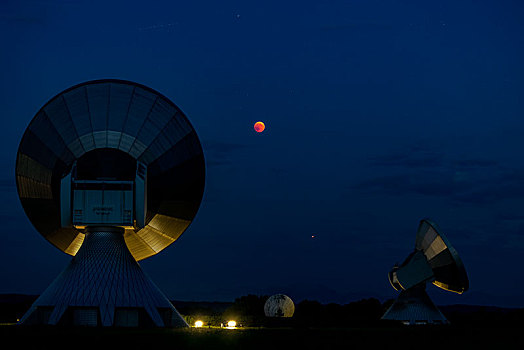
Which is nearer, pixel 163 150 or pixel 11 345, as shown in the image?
pixel 11 345

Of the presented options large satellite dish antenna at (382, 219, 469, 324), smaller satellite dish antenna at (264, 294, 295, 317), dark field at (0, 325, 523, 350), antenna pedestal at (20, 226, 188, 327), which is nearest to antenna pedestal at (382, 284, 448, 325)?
large satellite dish antenna at (382, 219, 469, 324)

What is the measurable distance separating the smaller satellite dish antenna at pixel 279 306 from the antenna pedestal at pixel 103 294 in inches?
1156

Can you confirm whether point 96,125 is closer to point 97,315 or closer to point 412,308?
point 97,315

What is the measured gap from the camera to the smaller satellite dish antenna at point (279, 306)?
71.3 meters

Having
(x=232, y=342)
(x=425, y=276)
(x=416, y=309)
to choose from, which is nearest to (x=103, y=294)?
(x=232, y=342)

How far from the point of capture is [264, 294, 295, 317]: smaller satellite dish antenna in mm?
71312

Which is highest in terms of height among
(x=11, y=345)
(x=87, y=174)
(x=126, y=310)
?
(x=87, y=174)

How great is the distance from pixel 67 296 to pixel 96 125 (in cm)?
1029

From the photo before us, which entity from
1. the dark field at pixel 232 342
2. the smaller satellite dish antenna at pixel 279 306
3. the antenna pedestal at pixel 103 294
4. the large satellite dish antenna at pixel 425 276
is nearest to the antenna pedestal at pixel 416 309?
the large satellite dish antenna at pixel 425 276

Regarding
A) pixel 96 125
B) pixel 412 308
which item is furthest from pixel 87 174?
pixel 412 308

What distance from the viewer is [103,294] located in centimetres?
3978

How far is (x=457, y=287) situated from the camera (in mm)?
51875

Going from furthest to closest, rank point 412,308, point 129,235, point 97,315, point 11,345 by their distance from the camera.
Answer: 1. point 412,308
2. point 129,235
3. point 97,315
4. point 11,345

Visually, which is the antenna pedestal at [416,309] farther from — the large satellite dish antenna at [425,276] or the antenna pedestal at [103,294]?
the antenna pedestal at [103,294]
